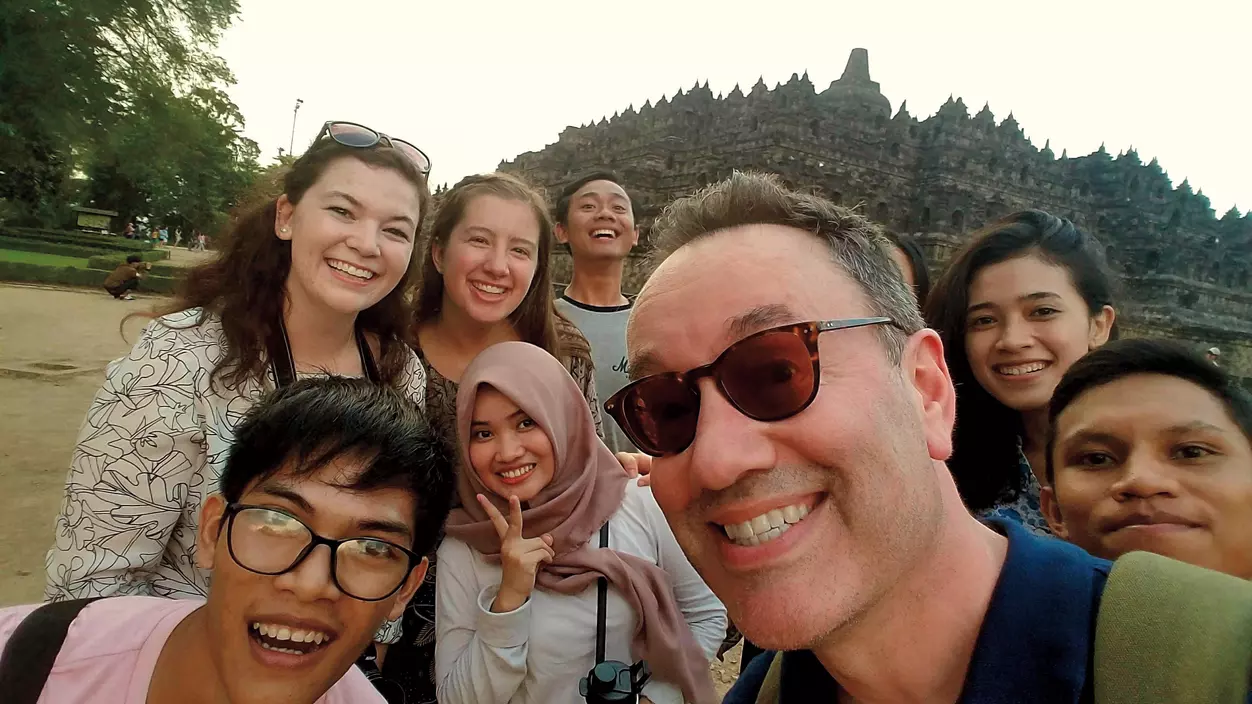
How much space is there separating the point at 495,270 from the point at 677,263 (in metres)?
1.76

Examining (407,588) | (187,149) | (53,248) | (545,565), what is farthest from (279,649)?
(53,248)

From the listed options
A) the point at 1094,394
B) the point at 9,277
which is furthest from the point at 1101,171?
the point at 9,277

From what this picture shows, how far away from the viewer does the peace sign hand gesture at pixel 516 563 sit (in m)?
2.07

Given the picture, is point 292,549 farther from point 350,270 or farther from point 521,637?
point 350,270

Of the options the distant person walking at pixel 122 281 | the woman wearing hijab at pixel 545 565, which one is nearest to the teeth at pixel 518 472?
the woman wearing hijab at pixel 545 565

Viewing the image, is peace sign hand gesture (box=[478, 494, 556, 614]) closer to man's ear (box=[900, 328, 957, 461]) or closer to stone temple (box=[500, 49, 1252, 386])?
man's ear (box=[900, 328, 957, 461])

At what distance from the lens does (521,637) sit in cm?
204

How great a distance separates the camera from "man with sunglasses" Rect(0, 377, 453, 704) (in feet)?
4.50

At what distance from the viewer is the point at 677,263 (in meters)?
1.34

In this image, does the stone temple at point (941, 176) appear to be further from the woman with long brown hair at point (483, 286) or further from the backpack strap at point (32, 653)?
the backpack strap at point (32, 653)

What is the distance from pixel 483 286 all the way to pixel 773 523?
7.06ft

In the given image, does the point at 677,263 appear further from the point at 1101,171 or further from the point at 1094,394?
the point at 1101,171

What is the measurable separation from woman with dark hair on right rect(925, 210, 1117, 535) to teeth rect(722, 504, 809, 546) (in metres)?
1.77

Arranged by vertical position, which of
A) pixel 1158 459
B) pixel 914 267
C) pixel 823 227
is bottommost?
pixel 1158 459
